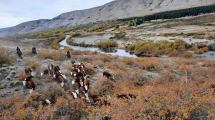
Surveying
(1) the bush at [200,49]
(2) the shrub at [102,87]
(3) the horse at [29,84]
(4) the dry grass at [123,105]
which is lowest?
(1) the bush at [200,49]

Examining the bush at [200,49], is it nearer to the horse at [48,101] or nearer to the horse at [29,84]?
the horse at [29,84]

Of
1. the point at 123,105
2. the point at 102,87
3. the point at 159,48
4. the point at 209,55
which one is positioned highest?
the point at 123,105

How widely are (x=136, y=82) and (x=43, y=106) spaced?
7096 mm

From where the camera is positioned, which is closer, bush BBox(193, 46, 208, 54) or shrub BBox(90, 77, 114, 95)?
shrub BBox(90, 77, 114, 95)

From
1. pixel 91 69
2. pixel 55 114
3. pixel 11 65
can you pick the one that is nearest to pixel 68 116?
pixel 55 114

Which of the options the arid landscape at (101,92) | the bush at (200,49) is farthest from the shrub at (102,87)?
the bush at (200,49)

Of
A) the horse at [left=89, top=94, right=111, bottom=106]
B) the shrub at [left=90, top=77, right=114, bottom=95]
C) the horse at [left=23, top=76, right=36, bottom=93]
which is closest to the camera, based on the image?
the horse at [left=89, top=94, right=111, bottom=106]

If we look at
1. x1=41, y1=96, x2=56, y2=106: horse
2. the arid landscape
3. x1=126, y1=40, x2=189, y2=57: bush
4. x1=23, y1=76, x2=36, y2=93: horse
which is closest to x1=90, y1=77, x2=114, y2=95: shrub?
the arid landscape

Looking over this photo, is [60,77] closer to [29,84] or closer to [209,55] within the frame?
[29,84]

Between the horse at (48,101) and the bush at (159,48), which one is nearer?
the horse at (48,101)

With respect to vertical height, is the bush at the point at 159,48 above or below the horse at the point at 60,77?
below

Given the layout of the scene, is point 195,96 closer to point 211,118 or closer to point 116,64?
point 211,118

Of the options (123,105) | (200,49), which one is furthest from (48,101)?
(200,49)

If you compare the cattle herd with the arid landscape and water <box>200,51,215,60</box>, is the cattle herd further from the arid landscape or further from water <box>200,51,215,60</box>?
water <box>200,51,215,60</box>
